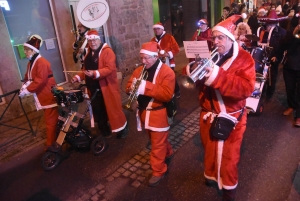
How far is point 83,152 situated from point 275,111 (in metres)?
4.21

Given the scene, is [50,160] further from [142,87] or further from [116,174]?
[142,87]

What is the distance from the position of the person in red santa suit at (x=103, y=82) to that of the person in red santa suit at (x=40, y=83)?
19.5 inches

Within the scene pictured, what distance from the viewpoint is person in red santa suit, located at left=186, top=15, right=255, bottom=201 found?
7.99ft

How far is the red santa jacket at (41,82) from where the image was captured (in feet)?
14.1

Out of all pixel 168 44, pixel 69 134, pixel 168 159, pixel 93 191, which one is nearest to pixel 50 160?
pixel 69 134

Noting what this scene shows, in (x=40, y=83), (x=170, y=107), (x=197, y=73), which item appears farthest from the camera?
(x=40, y=83)

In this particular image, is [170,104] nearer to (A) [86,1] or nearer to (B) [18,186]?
(B) [18,186]

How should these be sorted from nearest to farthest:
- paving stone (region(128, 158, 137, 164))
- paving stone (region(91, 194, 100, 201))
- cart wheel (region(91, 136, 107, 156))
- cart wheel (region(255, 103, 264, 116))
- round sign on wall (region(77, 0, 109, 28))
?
paving stone (region(91, 194, 100, 201)), paving stone (region(128, 158, 137, 164)), cart wheel (region(91, 136, 107, 156)), round sign on wall (region(77, 0, 109, 28)), cart wheel (region(255, 103, 264, 116))

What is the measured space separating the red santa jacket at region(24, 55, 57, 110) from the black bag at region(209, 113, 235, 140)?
303cm

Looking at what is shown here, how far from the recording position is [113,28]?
28.5 ft

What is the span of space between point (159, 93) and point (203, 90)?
21.8 inches

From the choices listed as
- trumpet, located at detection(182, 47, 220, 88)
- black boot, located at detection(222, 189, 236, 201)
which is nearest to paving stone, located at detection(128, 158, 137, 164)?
black boot, located at detection(222, 189, 236, 201)

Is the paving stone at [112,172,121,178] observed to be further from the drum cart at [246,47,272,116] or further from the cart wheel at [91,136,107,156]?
the drum cart at [246,47,272,116]

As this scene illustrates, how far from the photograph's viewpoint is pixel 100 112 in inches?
193
